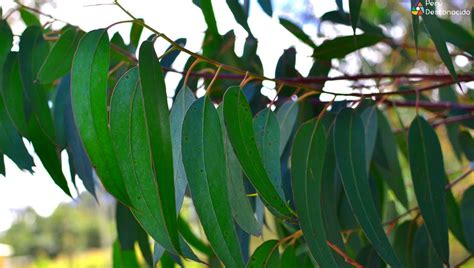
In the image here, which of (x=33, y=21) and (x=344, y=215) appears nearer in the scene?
(x=344, y=215)

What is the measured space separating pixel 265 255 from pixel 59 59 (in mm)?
326

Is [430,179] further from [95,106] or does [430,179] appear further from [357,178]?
[95,106]

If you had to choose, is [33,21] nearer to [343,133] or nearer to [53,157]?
[53,157]

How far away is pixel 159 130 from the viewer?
561 millimetres

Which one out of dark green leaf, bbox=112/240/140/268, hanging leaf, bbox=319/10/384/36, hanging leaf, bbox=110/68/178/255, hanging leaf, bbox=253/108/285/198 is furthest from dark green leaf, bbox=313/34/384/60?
dark green leaf, bbox=112/240/140/268

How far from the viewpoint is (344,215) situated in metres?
0.97

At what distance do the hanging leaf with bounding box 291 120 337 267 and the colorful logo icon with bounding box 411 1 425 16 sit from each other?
150 mm

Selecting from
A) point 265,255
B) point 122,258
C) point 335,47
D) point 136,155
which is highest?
point 335,47

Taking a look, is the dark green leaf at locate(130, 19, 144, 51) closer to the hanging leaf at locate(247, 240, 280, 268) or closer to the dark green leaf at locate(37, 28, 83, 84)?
the dark green leaf at locate(37, 28, 83, 84)

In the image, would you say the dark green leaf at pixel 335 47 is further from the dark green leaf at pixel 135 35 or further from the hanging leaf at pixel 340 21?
the dark green leaf at pixel 135 35

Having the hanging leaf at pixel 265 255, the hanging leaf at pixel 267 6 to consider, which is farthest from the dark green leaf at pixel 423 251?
the hanging leaf at pixel 267 6

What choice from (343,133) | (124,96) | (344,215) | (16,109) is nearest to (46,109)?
(16,109)

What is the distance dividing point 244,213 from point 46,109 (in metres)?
0.28

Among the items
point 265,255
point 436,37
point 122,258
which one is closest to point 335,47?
point 436,37
